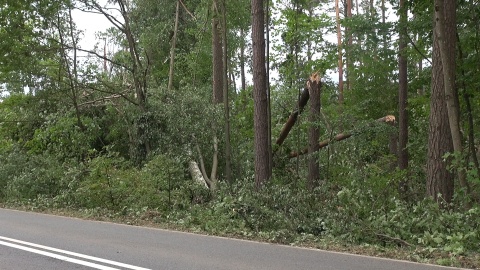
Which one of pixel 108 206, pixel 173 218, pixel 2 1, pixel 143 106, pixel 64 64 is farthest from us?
pixel 64 64

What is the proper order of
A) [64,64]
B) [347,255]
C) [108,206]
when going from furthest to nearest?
[64,64] < [108,206] < [347,255]

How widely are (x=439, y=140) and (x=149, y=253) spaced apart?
738 cm

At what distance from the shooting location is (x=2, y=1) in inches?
774

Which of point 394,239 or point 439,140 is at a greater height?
point 439,140

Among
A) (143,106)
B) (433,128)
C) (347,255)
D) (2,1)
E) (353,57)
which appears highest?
(2,1)

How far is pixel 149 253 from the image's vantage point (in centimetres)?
894

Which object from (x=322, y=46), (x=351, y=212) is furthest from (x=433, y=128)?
(x=322, y=46)

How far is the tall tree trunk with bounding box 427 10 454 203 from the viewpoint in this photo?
12180 millimetres

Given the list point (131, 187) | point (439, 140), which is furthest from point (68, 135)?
point (439, 140)

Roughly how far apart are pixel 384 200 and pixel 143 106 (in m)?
11.8

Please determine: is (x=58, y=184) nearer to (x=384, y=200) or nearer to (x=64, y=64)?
(x=64, y=64)

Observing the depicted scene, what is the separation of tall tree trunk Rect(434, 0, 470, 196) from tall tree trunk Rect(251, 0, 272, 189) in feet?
17.8

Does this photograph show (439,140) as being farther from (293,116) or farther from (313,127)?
(293,116)

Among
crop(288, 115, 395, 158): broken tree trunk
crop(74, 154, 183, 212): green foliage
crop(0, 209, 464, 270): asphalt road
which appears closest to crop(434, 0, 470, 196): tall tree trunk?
crop(0, 209, 464, 270): asphalt road
